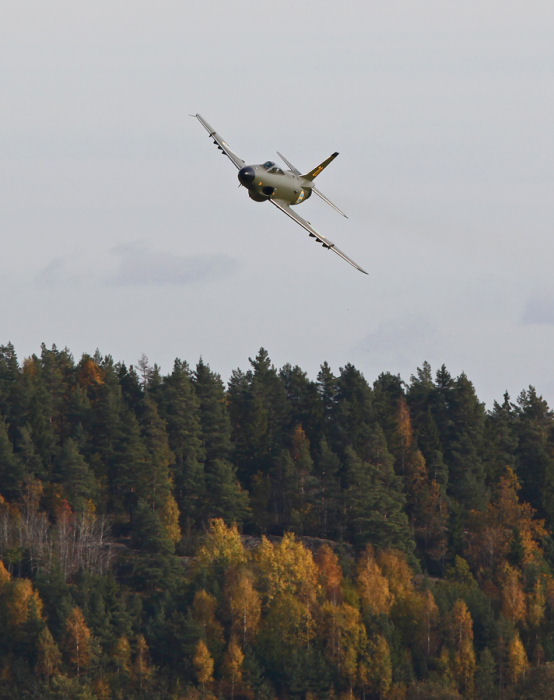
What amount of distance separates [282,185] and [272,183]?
3.30ft

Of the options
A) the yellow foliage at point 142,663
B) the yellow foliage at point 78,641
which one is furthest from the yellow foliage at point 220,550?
the yellow foliage at point 78,641

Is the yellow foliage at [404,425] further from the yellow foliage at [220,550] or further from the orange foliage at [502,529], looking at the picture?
the yellow foliage at [220,550]

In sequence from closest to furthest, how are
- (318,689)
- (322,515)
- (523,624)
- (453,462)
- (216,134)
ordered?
1. (216,134)
2. (318,689)
3. (523,624)
4. (322,515)
5. (453,462)

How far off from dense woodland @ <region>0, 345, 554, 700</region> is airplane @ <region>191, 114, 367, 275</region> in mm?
68201

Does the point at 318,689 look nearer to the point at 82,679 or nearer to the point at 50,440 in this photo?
the point at 82,679

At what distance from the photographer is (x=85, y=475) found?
165375mm

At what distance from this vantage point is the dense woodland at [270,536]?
473ft

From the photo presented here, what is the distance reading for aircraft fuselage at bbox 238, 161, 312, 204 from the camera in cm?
7375

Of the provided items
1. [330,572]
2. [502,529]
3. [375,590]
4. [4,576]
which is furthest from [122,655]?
[502,529]

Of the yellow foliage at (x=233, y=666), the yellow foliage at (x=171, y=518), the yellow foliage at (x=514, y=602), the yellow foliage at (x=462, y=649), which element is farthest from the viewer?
the yellow foliage at (x=171, y=518)

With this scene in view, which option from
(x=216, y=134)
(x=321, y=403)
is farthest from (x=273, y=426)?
(x=216, y=134)

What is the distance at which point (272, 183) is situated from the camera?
75.1 meters

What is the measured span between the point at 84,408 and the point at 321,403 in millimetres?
29043

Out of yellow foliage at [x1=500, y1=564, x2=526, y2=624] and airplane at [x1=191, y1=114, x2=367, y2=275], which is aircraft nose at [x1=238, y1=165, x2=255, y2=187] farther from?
yellow foliage at [x1=500, y1=564, x2=526, y2=624]
